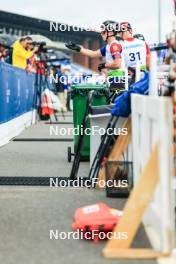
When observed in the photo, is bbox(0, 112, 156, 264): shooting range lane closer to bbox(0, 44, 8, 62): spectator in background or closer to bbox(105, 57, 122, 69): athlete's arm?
bbox(105, 57, 122, 69): athlete's arm

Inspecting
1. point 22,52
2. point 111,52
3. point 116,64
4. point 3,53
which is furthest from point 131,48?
point 22,52

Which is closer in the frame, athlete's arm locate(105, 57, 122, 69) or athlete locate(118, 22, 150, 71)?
athlete's arm locate(105, 57, 122, 69)

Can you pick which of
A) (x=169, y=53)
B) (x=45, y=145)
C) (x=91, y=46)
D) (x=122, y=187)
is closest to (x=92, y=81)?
(x=45, y=145)

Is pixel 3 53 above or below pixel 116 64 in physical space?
above

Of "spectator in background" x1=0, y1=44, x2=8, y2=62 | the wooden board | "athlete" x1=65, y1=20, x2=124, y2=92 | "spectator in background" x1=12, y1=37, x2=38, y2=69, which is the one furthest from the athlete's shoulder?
"spectator in background" x1=12, y1=37, x2=38, y2=69

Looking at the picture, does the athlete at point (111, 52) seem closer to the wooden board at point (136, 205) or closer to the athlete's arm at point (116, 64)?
the athlete's arm at point (116, 64)

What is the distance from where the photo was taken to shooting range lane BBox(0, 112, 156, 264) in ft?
15.5

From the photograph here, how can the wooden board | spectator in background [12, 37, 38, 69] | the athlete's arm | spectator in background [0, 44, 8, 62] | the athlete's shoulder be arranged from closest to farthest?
the wooden board
the athlete's arm
the athlete's shoulder
spectator in background [0, 44, 8, 62]
spectator in background [12, 37, 38, 69]

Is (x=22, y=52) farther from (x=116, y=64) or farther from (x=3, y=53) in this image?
(x=116, y=64)

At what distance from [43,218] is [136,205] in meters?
1.41

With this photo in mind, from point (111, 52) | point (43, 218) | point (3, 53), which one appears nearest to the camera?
point (43, 218)

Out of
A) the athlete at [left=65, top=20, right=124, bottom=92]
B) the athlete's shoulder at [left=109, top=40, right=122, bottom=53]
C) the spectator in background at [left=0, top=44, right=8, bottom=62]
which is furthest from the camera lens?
the spectator in background at [left=0, top=44, right=8, bottom=62]

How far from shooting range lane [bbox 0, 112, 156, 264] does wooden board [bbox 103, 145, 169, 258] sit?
0.12 metres

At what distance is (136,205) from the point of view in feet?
15.7
